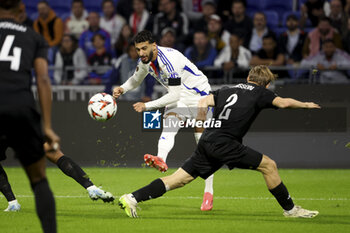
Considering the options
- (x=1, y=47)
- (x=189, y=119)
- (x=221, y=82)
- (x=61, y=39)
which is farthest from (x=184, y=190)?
(x=61, y=39)

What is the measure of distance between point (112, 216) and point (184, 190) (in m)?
2.94

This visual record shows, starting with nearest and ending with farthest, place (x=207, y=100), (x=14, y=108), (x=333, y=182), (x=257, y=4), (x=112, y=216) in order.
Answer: (x=14, y=108)
(x=207, y=100)
(x=112, y=216)
(x=333, y=182)
(x=257, y=4)

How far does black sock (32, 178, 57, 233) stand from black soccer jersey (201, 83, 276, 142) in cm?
276

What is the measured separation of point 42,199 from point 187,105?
4510mm

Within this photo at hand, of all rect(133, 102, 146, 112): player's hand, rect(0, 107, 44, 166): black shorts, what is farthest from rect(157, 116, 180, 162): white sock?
rect(0, 107, 44, 166): black shorts

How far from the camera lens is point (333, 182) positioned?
1149 cm

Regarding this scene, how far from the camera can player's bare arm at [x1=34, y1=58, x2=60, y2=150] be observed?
4.83 meters

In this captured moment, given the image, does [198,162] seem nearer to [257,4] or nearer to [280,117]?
[280,117]

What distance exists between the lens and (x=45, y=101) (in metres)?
4.89

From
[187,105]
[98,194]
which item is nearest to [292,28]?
[187,105]

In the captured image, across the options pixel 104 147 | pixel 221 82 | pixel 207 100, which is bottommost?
pixel 104 147

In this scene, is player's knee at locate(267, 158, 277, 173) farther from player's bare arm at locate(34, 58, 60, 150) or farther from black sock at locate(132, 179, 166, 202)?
player's bare arm at locate(34, 58, 60, 150)

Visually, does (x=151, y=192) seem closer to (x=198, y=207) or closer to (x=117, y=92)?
(x=198, y=207)

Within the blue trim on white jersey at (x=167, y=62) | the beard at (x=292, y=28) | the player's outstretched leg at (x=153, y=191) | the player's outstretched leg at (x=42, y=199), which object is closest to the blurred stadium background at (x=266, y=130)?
the beard at (x=292, y=28)
